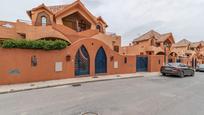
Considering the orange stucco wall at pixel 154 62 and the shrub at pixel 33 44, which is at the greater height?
the shrub at pixel 33 44

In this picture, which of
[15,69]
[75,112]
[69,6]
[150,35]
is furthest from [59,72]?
[150,35]

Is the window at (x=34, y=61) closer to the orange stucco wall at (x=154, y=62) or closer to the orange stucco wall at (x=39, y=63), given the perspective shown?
the orange stucco wall at (x=39, y=63)

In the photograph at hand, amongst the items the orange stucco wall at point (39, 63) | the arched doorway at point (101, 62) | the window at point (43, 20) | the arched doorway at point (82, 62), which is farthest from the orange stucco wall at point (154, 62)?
the window at point (43, 20)

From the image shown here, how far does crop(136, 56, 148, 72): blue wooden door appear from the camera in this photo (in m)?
19.8

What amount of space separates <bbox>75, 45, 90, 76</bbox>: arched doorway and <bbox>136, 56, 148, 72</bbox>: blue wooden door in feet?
27.2

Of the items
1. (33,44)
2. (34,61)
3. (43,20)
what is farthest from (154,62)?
(43,20)

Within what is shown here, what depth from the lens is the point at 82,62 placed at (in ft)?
46.8

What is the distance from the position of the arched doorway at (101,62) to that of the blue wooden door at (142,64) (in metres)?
6.03

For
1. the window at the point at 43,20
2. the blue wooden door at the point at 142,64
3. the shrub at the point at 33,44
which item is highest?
the window at the point at 43,20

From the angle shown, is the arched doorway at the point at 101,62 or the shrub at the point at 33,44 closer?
the shrub at the point at 33,44

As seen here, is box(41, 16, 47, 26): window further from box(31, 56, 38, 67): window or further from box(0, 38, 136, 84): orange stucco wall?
box(31, 56, 38, 67): window

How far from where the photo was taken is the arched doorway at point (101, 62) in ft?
50.3

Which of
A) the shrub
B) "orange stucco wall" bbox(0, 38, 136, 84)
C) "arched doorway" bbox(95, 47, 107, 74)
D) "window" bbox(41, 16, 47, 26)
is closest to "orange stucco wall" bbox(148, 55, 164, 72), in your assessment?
"arched doorway" bbox(95, 47, 107, 74)

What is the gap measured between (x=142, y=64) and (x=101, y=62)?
7.64m
